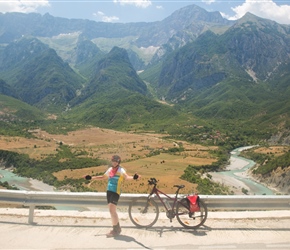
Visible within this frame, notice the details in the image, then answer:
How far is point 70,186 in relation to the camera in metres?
73.0

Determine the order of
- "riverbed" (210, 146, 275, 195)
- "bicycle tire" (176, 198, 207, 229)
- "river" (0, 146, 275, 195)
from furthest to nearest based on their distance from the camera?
1. "river" (0, 146, 275, 195)
2. "riverbed" (210, 146, 275, 195)
3. "bicycle tire" (176, 198, 207, 229)

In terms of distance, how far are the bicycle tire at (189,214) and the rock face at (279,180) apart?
6060cm

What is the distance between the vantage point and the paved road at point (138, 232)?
984cm

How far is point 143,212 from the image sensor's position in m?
11.4

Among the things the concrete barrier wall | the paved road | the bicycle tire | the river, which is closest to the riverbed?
the river

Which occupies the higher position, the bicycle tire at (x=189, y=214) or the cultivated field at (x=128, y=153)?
the bicycle tire at (x=189, y=214)

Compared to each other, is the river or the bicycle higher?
the bicycle

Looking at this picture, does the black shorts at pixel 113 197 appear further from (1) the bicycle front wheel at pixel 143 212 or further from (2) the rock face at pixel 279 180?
(2) the rock face at pixel 279 180

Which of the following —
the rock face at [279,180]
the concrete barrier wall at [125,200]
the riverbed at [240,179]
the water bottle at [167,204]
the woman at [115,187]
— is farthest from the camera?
the rock face at [279,180]

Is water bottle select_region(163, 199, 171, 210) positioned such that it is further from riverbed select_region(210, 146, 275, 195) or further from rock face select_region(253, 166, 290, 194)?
rock face select_region(253, 166, 290, 194)

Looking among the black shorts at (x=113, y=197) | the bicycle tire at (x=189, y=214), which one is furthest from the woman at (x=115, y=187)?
the bicycle tire at (x=189, y=214)

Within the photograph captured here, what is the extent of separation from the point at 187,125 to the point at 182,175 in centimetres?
11962

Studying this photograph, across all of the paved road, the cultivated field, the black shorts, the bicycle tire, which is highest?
the black shorts

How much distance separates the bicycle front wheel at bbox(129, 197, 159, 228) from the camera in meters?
11.2
